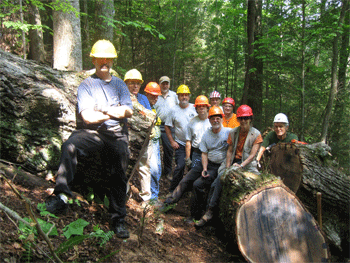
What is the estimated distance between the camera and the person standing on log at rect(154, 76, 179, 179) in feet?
22.0

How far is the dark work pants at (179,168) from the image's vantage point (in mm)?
5859

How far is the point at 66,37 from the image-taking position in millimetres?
6367

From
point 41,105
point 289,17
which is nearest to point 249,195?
point 41,105

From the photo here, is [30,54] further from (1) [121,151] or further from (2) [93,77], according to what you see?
(1) [121,151]

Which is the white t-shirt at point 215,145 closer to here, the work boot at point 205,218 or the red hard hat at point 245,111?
the red hard hat at point 245,111

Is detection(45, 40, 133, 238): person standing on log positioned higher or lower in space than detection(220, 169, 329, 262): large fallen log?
higher

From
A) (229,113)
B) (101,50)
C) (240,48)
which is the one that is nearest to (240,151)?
(229,113)

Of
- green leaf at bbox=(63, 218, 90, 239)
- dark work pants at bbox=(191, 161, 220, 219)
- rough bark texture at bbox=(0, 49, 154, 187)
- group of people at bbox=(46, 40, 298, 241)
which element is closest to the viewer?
green leaf at bbox=(63, 218, 90, 239)

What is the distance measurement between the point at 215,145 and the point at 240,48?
9.51m

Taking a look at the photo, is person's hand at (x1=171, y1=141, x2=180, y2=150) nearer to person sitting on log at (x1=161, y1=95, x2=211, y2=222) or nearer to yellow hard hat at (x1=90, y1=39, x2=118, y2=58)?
person sitting on log at (x1=161, y1=95, x2=211, y2=222)

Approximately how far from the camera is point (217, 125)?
5.18m

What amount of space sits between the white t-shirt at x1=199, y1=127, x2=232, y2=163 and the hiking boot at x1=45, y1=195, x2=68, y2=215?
2.96m

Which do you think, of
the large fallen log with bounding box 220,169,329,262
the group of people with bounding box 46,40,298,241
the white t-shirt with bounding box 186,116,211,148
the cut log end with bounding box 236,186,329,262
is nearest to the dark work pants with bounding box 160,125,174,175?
the group of people with bounding box 46,40,298,241

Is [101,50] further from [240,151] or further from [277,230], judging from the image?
[277,230]
